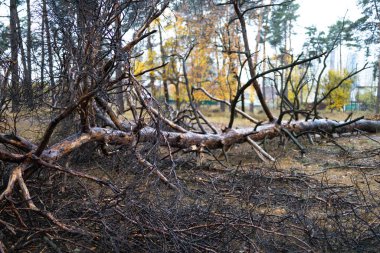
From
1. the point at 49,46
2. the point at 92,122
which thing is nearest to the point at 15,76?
the point at 49,46

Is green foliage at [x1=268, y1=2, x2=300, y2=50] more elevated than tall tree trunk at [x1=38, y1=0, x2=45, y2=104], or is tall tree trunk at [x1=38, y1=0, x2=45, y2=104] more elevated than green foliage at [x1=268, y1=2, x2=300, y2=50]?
green foliage at [x1=268, y1=2, x2=300, y2=50]

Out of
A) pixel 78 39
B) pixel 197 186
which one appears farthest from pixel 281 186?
pixel 78 39

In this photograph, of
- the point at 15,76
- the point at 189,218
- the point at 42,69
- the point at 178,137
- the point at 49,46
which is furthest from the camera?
the point at 178,137

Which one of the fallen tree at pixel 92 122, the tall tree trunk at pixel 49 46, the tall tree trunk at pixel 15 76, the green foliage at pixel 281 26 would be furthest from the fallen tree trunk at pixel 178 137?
the green foliage at pixel 281 26

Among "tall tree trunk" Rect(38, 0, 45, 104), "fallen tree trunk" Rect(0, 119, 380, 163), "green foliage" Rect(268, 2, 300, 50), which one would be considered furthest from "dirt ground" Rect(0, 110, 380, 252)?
"green foliage" Rect(268, 2, 300, 50)

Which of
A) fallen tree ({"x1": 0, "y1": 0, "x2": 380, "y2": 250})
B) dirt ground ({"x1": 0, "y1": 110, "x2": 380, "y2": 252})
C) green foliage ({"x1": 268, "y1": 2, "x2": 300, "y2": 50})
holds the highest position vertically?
green foliage ({"x1": 268, "y1": 2, "x2": 300, "y2": 50})

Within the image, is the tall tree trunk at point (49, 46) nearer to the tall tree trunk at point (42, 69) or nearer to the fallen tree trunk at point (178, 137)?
the tall tree trunk at point (42, 69)

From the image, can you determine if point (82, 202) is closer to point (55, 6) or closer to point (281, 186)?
point (55, 6)

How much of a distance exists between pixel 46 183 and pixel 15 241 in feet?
4.47

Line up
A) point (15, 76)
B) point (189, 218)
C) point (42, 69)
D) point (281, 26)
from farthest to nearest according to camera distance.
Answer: point (281, 26) → point (15, 76) → point (42, 69) → point (189, 218)

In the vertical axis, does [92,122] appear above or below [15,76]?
below

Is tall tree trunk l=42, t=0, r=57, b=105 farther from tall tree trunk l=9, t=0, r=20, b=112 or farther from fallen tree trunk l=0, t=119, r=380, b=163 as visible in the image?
fallen tree trunk l=0, t=119, r=380, b=163

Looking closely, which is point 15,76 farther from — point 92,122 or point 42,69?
point 92,122

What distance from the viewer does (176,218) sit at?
Answer: 10.5 feet
